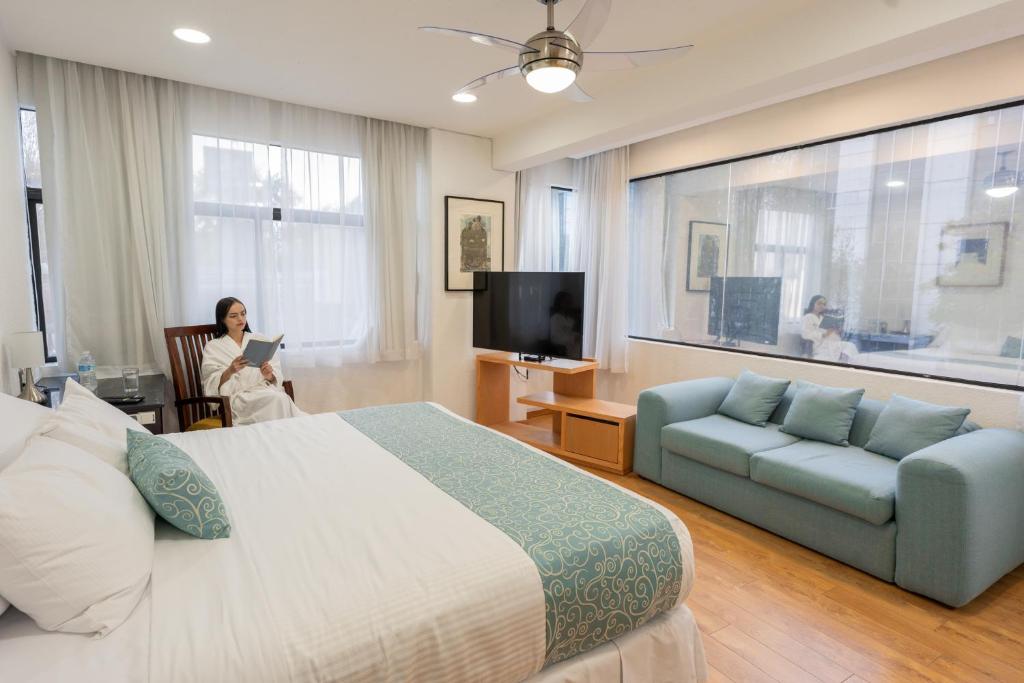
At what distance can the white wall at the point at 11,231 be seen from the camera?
250cm

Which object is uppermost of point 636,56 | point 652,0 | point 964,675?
point 652,0

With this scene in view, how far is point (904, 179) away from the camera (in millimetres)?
3188

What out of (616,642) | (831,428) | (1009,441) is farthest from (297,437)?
(1009,441)

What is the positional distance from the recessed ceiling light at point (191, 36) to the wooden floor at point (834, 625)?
3.57 metres

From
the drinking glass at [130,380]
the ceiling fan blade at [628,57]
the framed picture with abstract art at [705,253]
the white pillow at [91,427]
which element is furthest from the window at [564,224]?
the white pillow at [91,427]

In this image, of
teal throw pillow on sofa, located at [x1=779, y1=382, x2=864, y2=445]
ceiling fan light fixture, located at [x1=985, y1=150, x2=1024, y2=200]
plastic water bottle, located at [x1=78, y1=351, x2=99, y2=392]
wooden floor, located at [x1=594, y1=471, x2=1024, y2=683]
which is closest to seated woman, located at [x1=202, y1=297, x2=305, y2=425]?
plastic water bottle, located at [x1=78, y1=351, x2=99, y2=392]

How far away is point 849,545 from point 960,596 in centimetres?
43

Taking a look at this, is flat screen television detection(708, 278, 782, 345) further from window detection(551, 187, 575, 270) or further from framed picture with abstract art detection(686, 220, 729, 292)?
window detection(551, 187, 575, 270)

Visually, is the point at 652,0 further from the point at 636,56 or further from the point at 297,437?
the point at 297,437

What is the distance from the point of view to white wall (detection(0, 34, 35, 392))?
8.19 ft

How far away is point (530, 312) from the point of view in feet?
14.0

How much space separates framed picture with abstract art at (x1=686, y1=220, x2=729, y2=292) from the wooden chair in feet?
10.7

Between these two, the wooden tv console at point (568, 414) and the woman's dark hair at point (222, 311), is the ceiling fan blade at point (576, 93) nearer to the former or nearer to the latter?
the wooden tv console at point (568, 414)

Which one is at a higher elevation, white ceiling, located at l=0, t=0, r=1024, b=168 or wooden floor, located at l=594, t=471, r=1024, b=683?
white ceiling, located at l=0, t=0, r=1024, b=168
